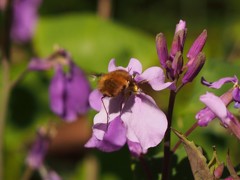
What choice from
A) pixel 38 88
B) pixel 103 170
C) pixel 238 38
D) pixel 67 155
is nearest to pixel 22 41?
pixel 38 88

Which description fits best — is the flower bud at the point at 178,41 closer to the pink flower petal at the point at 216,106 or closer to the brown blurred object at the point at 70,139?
the pink flower petal at the point at 216,106

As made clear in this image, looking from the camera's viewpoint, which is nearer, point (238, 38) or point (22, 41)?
point (22, 41)

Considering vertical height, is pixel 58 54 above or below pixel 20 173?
above

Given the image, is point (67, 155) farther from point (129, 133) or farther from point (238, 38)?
point (129, 133)

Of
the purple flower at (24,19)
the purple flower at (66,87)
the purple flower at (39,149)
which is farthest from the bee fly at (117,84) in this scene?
the purple flower at (24,19)

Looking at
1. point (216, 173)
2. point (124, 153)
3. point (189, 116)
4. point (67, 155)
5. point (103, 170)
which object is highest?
point (216, 173)

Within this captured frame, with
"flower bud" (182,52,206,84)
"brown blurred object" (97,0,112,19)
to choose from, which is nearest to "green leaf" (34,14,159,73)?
"brown blurred object" (97,0,112,19)

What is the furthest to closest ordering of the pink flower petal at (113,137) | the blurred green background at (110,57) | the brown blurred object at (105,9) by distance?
1. the brown blurred object at (105,9)
2. the blurred green background at (110,57)
3. the pink flower petal at (113,137)

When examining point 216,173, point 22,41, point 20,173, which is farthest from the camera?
point 22,41
